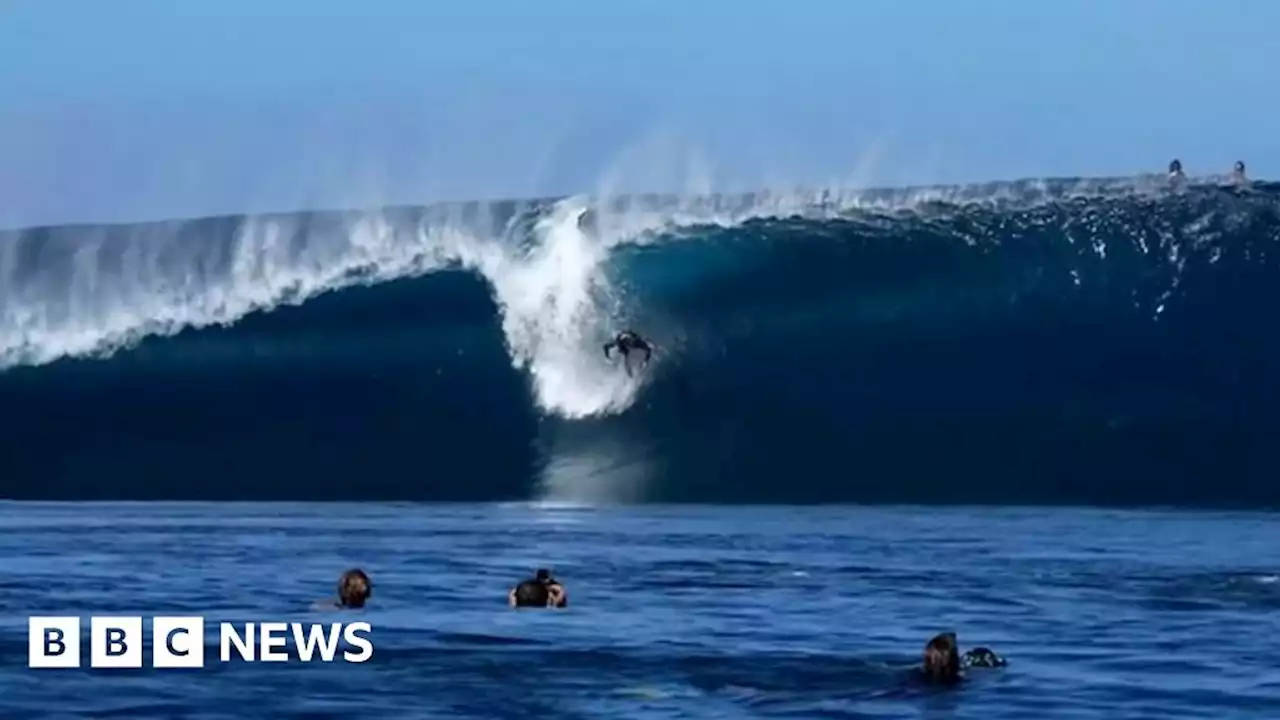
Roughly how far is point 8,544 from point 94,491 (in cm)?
1040

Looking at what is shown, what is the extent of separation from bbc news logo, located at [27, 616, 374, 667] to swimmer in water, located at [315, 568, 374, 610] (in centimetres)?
73

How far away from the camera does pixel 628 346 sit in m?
40.6

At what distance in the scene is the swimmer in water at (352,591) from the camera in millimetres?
23578

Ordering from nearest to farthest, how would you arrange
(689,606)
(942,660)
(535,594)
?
(942,660) → (535,594) → (689,606)

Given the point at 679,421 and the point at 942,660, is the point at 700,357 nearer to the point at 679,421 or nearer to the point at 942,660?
the point at 679,421

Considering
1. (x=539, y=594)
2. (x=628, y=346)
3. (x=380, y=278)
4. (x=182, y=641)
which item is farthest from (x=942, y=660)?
(x=380, y=278)

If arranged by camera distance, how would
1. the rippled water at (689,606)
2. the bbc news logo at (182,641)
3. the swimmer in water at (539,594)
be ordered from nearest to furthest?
the rippled water at (689,606) → the bbc news logo at (182,641) → the swimmer in water at (539,594)

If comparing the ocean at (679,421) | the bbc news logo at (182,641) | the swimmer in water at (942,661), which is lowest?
the swimmer in water at (942,661)

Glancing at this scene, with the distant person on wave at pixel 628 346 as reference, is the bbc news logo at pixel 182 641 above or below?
below

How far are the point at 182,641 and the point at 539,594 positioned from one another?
3.31m

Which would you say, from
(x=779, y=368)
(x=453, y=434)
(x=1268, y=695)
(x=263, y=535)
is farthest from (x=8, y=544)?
(x=1268, y=695)

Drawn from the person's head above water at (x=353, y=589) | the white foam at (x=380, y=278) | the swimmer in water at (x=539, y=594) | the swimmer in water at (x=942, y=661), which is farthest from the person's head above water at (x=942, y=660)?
the white foam at (x=380, y=278)

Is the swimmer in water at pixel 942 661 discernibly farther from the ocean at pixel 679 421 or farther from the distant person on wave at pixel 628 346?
the distant person on wave at pixel 628 346

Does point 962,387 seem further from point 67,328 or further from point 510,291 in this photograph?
point 67,328
